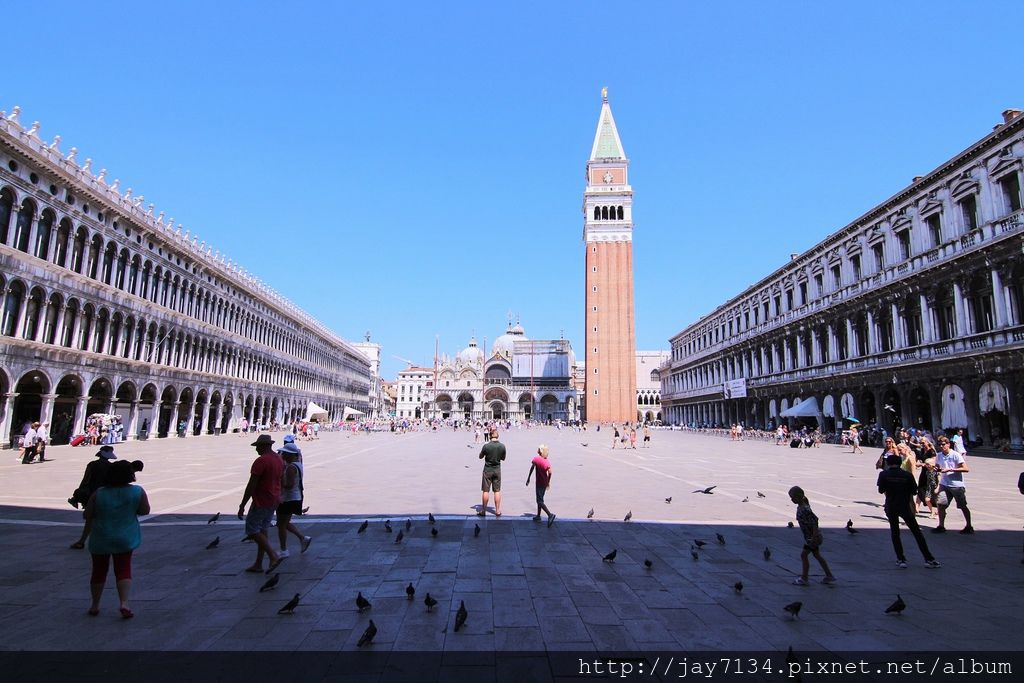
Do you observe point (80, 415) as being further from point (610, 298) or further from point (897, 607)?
point (610, 298)

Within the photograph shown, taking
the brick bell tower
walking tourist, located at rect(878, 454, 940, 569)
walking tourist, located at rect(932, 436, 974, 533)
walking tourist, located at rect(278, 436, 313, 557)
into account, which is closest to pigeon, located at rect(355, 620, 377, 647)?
walking tourist, located at rect(278, 436, 313, 557)

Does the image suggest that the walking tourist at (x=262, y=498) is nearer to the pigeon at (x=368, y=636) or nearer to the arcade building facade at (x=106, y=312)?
the pigeon at (x=368, y=636)

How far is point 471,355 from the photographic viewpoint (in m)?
130

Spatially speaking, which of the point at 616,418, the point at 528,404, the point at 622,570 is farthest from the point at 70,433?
the point at 528,404

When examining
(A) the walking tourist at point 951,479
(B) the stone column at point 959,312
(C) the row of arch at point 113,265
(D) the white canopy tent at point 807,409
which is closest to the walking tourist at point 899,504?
(A) the walking tourist at point 951,479

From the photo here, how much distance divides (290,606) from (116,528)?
173cm

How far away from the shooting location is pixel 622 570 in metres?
6.54

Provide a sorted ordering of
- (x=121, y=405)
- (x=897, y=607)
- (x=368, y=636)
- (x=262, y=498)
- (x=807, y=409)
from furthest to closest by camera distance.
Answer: (x=807, y=409), (x=121, y=405), (x=262, y=498), (x=897, y=607), (x=368, y=636)

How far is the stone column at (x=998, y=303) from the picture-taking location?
23.2 m

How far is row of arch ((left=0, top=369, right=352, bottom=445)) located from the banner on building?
146 feet

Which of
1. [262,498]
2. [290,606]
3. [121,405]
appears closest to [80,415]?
[121,405]

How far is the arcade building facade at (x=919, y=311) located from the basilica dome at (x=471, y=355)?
8414cm

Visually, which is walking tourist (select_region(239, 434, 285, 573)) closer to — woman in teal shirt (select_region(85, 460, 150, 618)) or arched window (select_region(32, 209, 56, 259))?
woman in teal shirt (select_region(85, 460, 150, 618))
